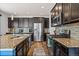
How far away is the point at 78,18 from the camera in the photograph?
2.43 metres

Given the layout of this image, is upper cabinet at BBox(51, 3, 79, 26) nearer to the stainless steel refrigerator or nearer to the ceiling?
the ceiling

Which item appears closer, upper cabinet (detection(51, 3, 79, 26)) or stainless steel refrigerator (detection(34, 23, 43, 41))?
upper cabinet (detection(51, 3, 79, 26))

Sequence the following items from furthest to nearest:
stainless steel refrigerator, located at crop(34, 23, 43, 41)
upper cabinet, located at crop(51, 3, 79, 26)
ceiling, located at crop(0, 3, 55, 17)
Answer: stainless steel refrigerator, located at crop(34, 23, 43, 41) → ceiling, located at crop(0, 3, 55, 17) → upper cabinet, located at crop(51, 3, 79, 26)

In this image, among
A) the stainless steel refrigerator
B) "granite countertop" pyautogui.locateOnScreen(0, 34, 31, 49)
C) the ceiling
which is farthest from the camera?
the stainless steel refrigerator

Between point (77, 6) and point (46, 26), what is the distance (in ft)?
31.0

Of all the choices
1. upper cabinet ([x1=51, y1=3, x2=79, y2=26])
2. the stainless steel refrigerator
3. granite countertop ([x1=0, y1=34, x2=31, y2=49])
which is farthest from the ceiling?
the stainless steel refrigerator

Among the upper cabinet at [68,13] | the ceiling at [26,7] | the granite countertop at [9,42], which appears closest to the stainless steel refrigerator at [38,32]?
the ceiling at [26,7]

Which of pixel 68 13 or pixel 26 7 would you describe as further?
pixel 26 7

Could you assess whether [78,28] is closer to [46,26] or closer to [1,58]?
[1,58]

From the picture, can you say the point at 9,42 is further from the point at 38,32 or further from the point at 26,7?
the point at 38,32

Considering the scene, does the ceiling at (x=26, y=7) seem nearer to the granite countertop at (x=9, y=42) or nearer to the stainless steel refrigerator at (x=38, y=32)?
the granite countertop at (x=9, y=42)

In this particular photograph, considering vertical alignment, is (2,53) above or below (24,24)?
below

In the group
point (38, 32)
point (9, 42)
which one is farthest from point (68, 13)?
point (38, 32)

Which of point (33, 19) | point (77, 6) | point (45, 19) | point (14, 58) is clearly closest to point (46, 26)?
point (45, 19)
